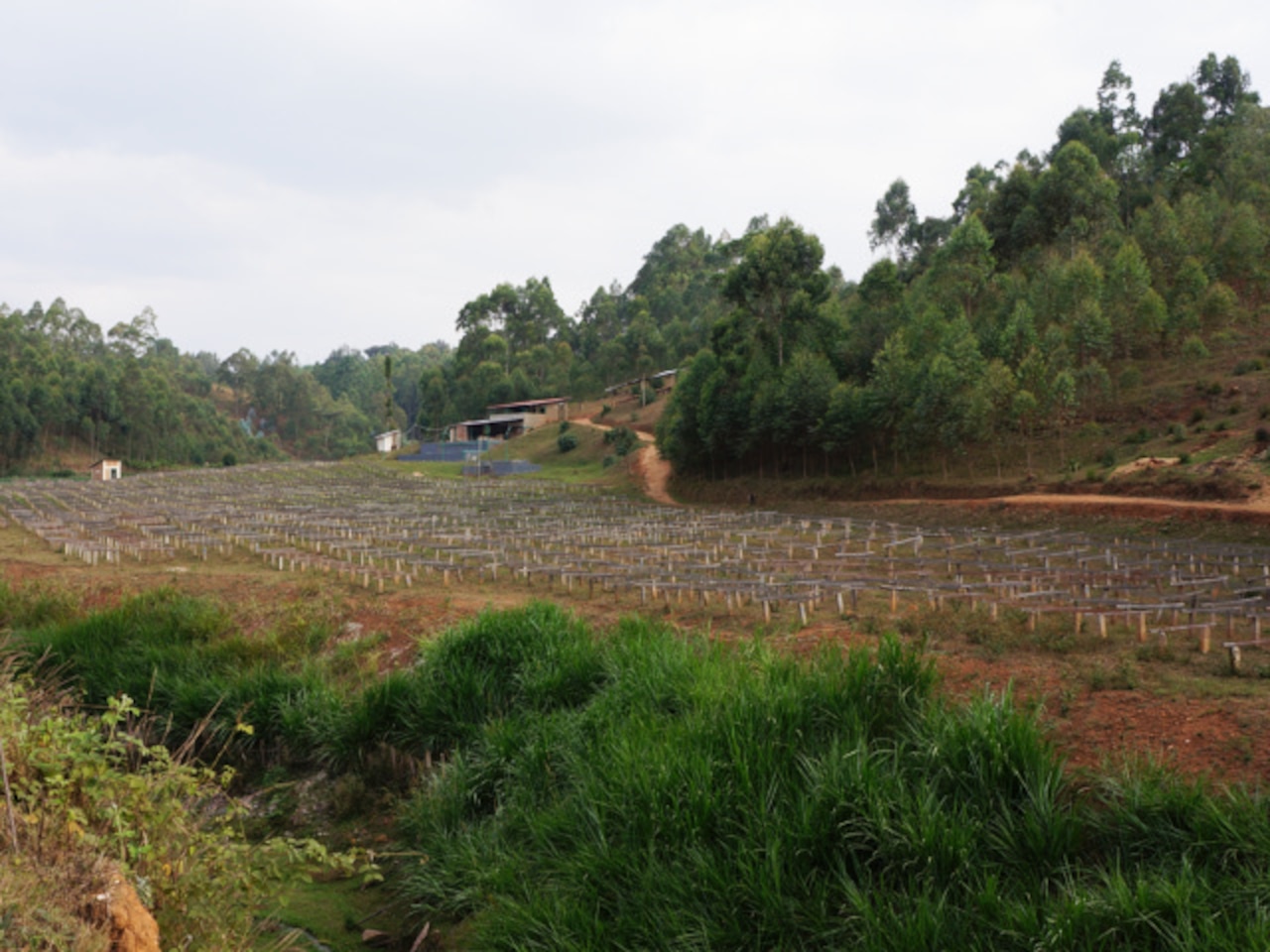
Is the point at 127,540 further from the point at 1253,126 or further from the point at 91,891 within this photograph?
the point at 1253,126

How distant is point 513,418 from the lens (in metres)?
90.4

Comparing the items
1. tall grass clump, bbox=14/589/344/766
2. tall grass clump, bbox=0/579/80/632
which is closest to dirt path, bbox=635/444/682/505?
tall grass clump, bbox=0/579/80/632

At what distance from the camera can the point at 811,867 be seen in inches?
281

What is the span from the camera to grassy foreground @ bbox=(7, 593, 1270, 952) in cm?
619

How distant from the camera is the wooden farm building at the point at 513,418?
90.4 meters

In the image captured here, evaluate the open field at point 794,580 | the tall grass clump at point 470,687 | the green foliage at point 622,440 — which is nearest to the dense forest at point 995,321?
the open field at point 794,580

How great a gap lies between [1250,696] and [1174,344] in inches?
1643

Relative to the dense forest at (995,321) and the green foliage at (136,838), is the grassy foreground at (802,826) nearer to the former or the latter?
the green foliage at (136,838)

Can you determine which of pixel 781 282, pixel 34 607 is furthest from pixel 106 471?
pixel 34 607

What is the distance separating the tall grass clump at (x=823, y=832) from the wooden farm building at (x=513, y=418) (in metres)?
79.6

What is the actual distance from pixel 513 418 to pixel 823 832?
84.7m

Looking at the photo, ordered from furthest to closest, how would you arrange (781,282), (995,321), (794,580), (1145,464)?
1. (781,282)
2. (995,321)
3. (1145,464)
4. (794,580)

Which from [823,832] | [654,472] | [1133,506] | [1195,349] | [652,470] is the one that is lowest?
[823,832]

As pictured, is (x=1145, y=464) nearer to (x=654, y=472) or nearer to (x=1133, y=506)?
(x=1133, y=506)
